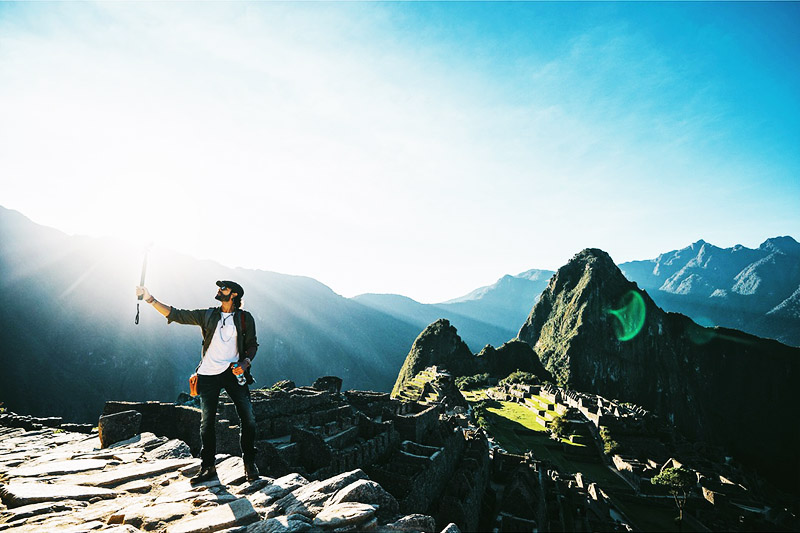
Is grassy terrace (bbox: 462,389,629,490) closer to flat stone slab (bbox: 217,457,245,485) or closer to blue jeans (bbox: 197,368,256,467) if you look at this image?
flat stone slab (bbox: 217,457,245,485)

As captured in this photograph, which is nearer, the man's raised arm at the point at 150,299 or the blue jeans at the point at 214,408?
the blue jeans at the point at 214,408

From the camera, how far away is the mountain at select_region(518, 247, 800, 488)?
122m

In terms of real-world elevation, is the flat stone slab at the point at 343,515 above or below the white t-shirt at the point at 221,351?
below

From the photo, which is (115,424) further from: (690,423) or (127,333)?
(690,423)

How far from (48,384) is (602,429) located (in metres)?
86.5

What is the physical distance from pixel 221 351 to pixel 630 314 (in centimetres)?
16105

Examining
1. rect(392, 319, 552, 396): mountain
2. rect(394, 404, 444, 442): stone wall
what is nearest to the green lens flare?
rect(392, 319, 552, 396): mountain

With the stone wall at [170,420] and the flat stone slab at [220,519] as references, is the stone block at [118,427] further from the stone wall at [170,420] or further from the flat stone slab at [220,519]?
the flat stone slab at [220,519]

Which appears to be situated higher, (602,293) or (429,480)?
(602,293)

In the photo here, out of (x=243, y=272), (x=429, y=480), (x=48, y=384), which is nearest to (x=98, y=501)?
(x=429, y=480)

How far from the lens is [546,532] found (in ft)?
60.4

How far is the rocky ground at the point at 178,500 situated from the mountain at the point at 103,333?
74.7 m

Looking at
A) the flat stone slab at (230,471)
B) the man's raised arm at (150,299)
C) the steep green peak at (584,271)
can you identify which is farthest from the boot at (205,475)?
the steep green peak at (584,271)

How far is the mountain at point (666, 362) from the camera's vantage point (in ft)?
399
